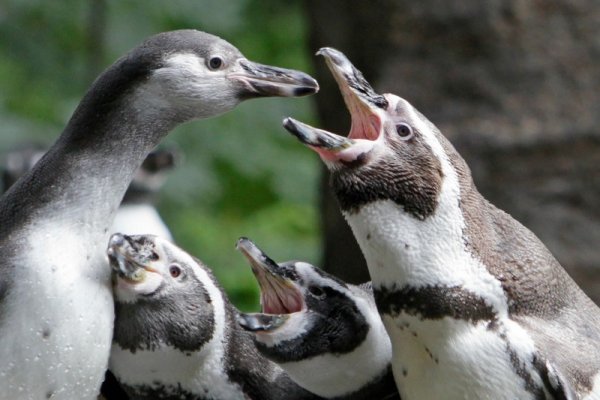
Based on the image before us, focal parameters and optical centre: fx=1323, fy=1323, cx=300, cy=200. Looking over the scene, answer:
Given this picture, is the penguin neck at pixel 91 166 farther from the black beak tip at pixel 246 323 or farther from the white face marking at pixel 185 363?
the black beak tip at pixel 246 323

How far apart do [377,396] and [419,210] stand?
35 centimetres

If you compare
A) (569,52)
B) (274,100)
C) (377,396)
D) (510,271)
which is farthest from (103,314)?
(274,100)

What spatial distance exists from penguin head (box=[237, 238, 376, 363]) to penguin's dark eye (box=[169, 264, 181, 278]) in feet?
0.36

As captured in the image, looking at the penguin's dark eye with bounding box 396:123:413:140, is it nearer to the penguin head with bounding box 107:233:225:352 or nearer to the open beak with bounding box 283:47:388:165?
the open beak with bounding box 283:47:388:165

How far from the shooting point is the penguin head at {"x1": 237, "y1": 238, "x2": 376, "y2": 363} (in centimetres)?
198

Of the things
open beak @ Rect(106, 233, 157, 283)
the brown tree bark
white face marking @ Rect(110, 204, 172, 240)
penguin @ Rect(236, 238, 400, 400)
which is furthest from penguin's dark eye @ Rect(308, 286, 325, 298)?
white face marking @ Rect(110, 204, 172, 240)

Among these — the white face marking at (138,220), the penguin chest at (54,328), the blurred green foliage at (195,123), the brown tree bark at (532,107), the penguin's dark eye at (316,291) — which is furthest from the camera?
the blurred green foliage at (195,123)

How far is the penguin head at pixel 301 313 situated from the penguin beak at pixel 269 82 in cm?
24

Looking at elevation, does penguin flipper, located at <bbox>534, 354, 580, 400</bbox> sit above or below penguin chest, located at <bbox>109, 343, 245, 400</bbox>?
above

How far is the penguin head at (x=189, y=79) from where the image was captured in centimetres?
206

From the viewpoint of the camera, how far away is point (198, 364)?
2086 millimetres

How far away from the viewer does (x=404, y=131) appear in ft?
6.40

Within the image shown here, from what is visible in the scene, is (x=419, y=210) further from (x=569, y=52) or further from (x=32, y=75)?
(x=32, y=75)

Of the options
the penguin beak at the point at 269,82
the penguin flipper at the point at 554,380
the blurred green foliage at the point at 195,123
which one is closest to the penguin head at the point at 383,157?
the penguin beak at the point at 269,82
